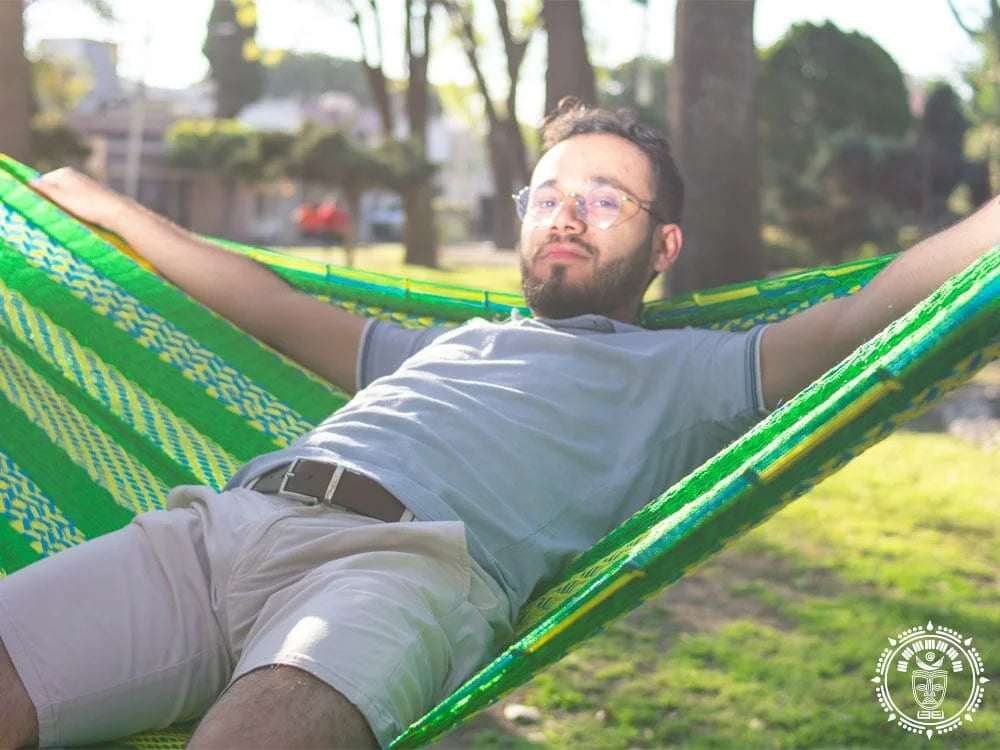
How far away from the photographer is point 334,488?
6.44 feet

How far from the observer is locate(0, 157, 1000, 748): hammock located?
1.67m

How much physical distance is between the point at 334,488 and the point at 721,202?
327 centimetres

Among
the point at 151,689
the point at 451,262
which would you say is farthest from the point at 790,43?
the point at 151,689

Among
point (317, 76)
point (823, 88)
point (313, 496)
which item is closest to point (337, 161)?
point (823, 88)

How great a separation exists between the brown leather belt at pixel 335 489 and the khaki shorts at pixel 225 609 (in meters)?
0.02

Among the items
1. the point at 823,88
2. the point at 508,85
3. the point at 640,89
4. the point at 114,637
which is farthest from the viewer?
the point at 640,89

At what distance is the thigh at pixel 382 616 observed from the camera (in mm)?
1639

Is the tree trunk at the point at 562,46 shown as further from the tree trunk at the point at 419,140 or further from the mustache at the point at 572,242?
the tree trunk at the point at 419,140

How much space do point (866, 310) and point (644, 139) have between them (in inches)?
26.4

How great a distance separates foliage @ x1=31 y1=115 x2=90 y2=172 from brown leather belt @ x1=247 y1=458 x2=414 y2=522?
2019 cm

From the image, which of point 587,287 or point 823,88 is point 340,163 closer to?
point 823,88

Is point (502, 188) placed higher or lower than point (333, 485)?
higher

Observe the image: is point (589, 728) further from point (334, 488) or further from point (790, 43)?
point (790, 43)

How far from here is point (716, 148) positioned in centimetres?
489
